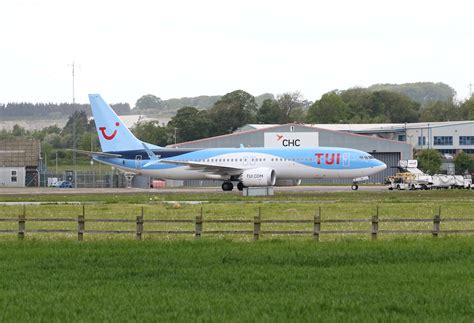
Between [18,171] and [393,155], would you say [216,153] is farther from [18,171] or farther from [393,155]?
[18,171]

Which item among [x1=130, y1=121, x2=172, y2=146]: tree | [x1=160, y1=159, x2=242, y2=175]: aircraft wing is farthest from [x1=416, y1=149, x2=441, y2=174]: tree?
[x1=130, y1=121, x2=172, y2=146]: tree

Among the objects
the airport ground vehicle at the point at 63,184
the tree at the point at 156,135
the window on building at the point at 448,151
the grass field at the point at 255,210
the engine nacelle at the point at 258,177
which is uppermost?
the tree at the point at 156,135

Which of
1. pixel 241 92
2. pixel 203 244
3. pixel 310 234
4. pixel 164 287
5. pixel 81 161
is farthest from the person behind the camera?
pixel 241 92

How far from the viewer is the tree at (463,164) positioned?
121 metres

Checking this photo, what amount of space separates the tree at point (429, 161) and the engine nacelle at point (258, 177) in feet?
153

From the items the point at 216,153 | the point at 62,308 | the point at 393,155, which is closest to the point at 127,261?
the point at 62,308

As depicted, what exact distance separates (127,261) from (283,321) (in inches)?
396

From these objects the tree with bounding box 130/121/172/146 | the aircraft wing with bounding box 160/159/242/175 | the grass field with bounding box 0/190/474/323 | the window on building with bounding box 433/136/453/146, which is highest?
the tree with bounding box 130/121/172/146

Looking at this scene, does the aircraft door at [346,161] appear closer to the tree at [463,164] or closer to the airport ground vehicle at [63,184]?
the airport ground vehicle at [63,184]

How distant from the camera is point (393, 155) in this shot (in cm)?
10844

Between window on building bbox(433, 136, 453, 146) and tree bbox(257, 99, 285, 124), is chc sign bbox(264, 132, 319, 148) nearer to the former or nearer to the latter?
window on building bbox(433, 136, 453, 146)

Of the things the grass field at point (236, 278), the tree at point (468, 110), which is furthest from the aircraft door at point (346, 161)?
the tree at point (468, 110)

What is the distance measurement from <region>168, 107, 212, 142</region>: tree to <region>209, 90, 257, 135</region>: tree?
2.77 metres

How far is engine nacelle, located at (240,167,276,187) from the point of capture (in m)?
75.1
